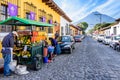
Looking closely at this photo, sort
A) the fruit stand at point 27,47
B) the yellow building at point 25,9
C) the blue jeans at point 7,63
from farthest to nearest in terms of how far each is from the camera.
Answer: the yellow building at point 25,9, the fruit stand at point 27,47, the blue jeans at point 7,63

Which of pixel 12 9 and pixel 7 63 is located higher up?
pixel 12 9

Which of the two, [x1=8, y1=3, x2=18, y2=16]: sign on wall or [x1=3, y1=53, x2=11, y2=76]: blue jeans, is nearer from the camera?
[x1=3, y1=53, x2=11, y2=76]: blue jeans

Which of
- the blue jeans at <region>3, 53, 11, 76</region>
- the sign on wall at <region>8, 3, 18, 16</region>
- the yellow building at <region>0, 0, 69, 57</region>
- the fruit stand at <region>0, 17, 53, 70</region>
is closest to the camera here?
the blue jeans at <region>3, 53, 11, 76</region>

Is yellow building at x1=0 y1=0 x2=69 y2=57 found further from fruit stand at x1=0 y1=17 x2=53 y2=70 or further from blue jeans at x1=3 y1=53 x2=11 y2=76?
blue jeans at x1=3 y1=53 x2=11 y2=76

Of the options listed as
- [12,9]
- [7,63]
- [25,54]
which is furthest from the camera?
[12,9]

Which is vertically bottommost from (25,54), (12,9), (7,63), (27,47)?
(7,63)

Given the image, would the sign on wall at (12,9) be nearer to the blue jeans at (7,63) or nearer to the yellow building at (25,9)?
the yellow building at (25,9)

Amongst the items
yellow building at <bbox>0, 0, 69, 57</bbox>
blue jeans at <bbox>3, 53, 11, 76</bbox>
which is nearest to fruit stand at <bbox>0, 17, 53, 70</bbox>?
blue jeans at <bbox>3, 53, 11, 76</bbox>

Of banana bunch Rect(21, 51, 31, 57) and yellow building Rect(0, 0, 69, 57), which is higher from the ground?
yellow building Rect(0, 0, 69, 57)

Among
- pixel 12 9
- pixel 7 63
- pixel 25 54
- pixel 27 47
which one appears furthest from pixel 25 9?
pixel 7 63

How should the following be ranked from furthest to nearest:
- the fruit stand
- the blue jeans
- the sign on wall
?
1. the sign on wall
2. the fruit stand
3. the blue jeans

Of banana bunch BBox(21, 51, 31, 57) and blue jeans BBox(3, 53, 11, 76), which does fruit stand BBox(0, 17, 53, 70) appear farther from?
blue jeans BBox(3, 53, 11, 76)

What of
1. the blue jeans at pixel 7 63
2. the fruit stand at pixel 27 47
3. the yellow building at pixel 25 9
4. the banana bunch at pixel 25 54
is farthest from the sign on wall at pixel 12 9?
the blue jeans at pixel 7 63

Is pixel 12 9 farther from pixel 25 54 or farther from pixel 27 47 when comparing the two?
pixel 25 54
